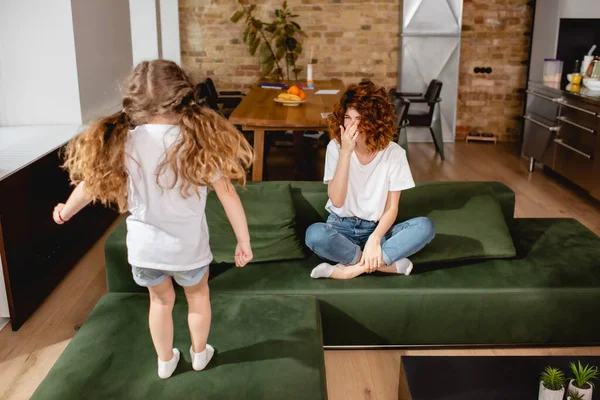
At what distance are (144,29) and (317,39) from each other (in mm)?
2052

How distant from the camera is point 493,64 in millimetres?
7613

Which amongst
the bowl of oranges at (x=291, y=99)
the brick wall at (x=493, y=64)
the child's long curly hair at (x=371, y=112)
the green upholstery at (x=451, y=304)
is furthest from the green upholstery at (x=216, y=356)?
the brick wall at (x=493, y=64)

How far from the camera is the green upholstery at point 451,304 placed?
9.07 ft

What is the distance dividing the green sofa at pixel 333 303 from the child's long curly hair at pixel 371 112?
0.52 metres

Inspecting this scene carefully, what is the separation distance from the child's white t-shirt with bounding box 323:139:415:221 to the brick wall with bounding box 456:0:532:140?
512cm

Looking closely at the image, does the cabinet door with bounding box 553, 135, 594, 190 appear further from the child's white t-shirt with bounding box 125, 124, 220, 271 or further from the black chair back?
the child's white t-shirt with bounding box 125, 124, 220, 271

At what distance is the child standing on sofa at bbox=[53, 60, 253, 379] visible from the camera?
1.92 meters

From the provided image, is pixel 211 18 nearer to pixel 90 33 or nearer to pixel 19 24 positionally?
pixel 90 33

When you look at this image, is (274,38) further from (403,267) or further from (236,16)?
(403,267)

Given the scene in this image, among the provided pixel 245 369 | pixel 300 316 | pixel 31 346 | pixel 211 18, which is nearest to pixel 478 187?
pixel 300 316

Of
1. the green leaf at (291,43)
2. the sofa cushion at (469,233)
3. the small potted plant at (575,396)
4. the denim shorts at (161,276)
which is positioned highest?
the green leaf at (291,43)

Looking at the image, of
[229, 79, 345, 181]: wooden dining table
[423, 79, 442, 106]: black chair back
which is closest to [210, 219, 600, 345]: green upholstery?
[229, 79, 345, 181]: wooden dining table

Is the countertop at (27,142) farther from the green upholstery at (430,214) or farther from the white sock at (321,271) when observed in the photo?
the white sock at (321,271)

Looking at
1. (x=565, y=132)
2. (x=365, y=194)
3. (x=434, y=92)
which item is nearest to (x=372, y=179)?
(x=365, y=194)
